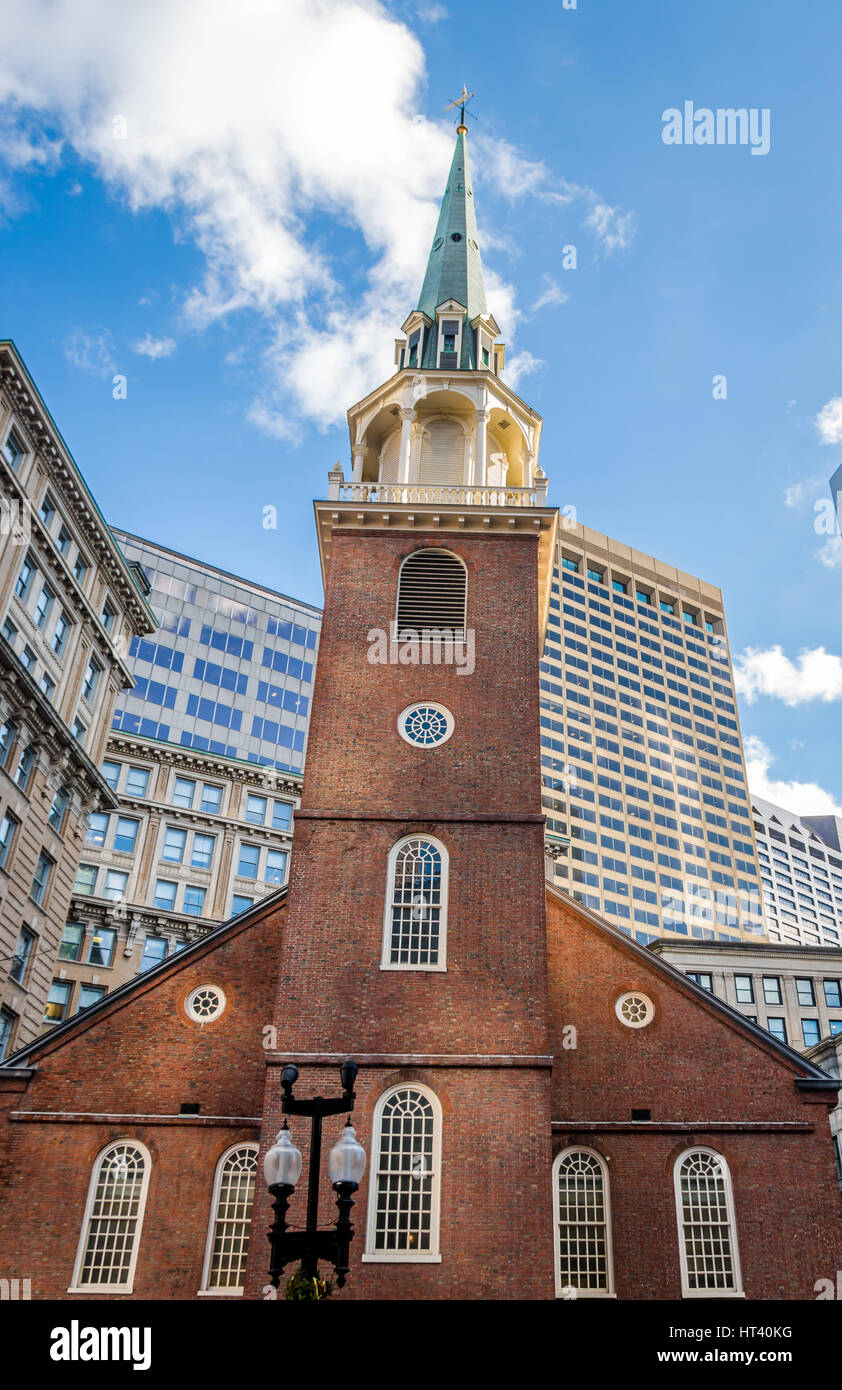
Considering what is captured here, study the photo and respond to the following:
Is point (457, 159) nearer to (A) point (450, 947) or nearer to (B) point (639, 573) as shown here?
(A) point (450, 947)

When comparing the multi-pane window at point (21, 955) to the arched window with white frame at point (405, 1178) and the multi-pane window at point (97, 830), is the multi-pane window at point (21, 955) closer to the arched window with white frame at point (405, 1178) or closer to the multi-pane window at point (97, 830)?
the multi-pane window at point (97, 830)

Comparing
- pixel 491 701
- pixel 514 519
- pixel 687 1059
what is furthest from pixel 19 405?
pixel 687 1059

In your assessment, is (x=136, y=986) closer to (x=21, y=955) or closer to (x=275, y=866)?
(x=21, y=955)

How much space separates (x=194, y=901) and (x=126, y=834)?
534 cm

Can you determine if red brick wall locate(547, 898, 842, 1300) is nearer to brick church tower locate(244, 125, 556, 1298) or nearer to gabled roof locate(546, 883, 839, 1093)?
gabled roof locate(546, 883, 839, 1093)

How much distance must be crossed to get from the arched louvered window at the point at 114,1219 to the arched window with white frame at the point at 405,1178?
4.98m

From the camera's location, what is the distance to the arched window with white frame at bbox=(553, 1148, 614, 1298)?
853 inches

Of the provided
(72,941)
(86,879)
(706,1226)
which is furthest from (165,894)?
(706,1226)

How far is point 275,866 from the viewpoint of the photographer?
6750 centimetres

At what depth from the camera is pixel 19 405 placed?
39.8m

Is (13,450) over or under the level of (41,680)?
over

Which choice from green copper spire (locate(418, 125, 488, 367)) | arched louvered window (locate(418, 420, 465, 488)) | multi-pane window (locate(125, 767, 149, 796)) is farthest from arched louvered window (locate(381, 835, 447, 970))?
multi-pane window (locate(125, 767, 149, 796))

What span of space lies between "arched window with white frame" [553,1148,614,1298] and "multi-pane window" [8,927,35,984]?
22900mm

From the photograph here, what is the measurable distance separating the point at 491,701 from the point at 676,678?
139 meters
